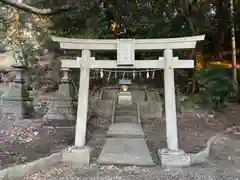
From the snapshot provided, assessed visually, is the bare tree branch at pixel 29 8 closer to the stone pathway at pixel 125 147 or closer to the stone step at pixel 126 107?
the stone pathway at pixel 125 147

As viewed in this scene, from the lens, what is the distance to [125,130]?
310 inches

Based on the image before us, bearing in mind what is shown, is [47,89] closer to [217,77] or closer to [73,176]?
[217,77]

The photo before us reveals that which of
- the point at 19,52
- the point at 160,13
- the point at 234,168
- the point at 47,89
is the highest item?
the point at 160,13

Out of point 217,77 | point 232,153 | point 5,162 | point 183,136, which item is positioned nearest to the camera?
point 5,162

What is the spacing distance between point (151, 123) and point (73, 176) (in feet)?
16.8

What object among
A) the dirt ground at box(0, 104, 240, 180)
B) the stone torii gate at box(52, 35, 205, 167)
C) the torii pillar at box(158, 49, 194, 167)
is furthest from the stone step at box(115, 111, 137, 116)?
the torii pillar at box(158, 49, 194, 167)

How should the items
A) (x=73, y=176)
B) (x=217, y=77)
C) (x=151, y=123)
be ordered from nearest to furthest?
1. (x=73, y=176)
2. (x=151, y=123)
3. (x=217, y=77)

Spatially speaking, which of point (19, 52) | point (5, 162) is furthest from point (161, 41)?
point (19, 52)

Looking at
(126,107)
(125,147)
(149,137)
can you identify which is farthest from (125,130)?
(126,107)

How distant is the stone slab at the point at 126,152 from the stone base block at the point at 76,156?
0.25m

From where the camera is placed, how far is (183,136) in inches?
305

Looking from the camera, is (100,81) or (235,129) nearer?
(235,129)

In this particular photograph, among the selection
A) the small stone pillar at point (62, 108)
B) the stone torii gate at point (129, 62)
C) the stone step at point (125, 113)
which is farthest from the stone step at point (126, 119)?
the stone torii gate at point (129, 62)

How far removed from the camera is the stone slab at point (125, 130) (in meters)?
7.49
